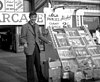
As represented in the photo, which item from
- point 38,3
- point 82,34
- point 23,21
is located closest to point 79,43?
point 82,34

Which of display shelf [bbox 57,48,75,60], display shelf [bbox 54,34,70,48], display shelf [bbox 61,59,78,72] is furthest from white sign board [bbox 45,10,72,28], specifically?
display shelf [bbox 61,59,78,72]

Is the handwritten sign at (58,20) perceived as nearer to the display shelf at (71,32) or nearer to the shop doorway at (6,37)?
the display shelf at (71,32)

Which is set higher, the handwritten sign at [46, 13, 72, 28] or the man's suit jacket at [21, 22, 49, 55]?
the handwritten sign at [46, 13, 72, 28]

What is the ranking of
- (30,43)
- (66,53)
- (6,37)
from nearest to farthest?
(30,43) → (66,53) → (6,37)

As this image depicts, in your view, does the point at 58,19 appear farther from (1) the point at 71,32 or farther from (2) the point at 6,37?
(2) the point at 6,37

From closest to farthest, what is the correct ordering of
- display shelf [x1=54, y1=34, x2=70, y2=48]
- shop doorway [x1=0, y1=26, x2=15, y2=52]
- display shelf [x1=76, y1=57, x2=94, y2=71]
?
display shelf [x1=76, y1=57, x2=94, y2=71] → display shelf [x1=54, y1=34, x2=70, y2=48] → shop doorway [x1=0, y1=26, x2=15, y2=52]

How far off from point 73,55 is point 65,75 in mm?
690

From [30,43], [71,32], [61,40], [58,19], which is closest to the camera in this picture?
[30,43]

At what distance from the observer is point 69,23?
20.2 ft

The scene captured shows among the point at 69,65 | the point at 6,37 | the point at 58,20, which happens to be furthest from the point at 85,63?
the point at 6,37

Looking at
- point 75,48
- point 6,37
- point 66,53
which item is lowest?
point 66,53

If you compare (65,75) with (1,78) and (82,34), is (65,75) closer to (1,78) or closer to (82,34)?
(82,34)

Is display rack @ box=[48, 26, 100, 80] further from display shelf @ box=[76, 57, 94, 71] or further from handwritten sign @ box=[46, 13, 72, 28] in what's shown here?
handwritten sign @ box=[46, 13, 72, 28]

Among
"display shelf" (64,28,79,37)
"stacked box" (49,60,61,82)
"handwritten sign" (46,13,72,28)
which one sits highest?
"handwritten sign" (46,13,72,28)
